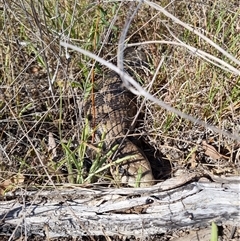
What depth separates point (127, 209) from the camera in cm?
223

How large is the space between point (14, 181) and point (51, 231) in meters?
0.33

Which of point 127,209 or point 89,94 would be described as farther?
point 89,94

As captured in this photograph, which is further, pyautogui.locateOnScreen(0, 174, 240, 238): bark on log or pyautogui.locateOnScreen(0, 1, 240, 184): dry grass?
pyautogui.locateOnScreen(0, 1, 240, 184): dry grass

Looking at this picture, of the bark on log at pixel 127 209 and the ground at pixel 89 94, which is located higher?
the ground at pixel 89 94

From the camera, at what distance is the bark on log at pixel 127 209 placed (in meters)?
2.21

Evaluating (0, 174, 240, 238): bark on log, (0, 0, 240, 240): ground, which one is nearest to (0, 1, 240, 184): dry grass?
(0, 0, 240, 240): ground

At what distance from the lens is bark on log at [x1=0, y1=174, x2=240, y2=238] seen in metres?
2.21

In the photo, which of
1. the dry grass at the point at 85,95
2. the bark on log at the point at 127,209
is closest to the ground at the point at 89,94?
the dry grass at the point at 85,95

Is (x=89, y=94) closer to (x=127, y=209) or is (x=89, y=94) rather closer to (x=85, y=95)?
(x=85, y=95)

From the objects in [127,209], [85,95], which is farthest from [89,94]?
[127,209]

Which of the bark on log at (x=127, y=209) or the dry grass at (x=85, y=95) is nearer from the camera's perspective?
the bark on log at (x=127, y=209)

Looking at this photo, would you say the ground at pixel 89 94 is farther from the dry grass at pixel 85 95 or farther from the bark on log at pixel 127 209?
the bark on log at pixel 127 209

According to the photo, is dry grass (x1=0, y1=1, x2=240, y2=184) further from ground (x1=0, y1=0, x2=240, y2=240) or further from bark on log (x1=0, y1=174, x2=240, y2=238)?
bark on log (x1=0, y1=174, x2=240, y2=238)

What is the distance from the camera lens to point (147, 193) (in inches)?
88.7
